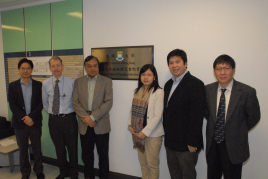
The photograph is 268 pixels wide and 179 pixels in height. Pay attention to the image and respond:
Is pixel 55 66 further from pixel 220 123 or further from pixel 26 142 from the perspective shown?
pixel 220 123

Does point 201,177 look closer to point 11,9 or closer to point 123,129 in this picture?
point 123,129

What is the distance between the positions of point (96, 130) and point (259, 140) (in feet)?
6.78

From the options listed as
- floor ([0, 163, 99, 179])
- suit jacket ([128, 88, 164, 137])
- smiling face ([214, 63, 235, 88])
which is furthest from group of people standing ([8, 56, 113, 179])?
smiling face ([214, 63, 235, 88])

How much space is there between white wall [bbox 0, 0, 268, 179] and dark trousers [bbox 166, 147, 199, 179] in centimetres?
44

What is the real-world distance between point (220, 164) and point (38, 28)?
3.59 meters

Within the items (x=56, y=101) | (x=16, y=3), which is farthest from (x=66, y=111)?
(x=16, y=3)

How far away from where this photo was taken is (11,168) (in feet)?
9.52

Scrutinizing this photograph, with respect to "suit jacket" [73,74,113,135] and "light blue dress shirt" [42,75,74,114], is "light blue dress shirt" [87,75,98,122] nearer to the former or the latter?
"suit jacket" [73,74,113,135]

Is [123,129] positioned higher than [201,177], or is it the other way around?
[123,129]

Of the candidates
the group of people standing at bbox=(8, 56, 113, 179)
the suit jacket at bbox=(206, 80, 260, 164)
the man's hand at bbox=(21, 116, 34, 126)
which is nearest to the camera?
the suit jacket at bbox=(206, 80, 260, 164)

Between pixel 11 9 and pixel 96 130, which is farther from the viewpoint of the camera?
pixel 11 9

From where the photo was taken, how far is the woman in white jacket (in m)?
1.94

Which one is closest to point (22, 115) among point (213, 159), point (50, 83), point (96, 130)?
point (50, 83)

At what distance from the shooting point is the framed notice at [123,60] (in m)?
2.38
